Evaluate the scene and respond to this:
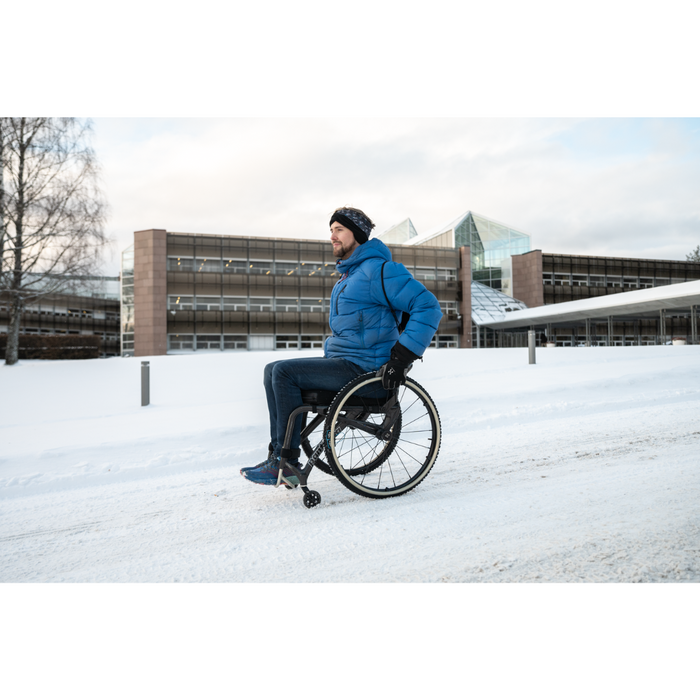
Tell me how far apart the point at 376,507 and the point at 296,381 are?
33.9 inches

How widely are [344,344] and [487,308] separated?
4125 centimetres

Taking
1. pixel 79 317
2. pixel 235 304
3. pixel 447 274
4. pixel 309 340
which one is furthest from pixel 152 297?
pixel 447 274

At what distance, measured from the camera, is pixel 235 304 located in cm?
3678

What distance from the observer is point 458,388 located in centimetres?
735

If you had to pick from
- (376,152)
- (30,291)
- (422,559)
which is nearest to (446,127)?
(376,152)

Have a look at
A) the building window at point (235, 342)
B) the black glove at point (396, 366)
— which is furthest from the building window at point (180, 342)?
the black glove at point (396, 366)

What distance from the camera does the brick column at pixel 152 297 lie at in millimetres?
35406

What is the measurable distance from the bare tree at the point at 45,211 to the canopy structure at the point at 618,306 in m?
28.0

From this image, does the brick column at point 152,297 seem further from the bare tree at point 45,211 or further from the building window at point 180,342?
the bare tree at point 45,211

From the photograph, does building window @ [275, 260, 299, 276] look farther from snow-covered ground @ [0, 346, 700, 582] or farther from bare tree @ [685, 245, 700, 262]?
bare tree @ [685, 245, 700, 262]

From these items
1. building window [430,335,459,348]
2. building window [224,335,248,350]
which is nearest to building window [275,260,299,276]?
building window [224,335,248,350]

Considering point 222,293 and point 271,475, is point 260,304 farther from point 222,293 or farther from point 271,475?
point 271,475

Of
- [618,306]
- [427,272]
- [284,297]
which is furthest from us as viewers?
[427,272]
